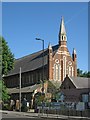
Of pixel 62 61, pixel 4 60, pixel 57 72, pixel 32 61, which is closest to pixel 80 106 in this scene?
pixel 4 60

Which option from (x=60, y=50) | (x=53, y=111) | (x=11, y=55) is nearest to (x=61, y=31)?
(x=60, y=50)

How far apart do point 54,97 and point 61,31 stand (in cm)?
2954

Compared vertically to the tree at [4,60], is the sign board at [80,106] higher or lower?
lower

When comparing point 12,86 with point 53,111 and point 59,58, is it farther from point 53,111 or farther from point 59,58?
point 53,111

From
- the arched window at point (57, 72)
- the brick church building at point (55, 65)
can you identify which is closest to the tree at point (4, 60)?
the brick church building at point (55, 65)

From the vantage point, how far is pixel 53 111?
53.8m

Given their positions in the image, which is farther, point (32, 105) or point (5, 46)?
point (32, 105)

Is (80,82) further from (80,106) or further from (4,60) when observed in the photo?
(80,106)

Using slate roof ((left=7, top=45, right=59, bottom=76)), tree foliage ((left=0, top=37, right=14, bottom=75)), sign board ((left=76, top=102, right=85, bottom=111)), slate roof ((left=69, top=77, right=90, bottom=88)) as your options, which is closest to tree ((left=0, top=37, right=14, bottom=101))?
tree foliage ((left=0, top=37, right=14, bottom=75))

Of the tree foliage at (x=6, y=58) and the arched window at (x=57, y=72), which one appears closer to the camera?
the tree foliage at (x=6, y=58)

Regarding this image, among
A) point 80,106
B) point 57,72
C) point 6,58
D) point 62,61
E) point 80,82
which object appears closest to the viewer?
point 80,106

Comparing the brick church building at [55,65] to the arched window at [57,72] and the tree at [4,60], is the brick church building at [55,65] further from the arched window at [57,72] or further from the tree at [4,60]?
the tree at [4,60]

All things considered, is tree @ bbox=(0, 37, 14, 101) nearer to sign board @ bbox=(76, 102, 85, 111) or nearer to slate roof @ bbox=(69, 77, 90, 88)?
slate roof @ bbox=(69, 77, 90, 88)

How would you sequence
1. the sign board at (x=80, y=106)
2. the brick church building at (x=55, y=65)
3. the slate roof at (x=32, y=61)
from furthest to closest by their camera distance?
the slate roof at (x=32, y=61)
the brick church building at (x=55, y=65)
the sign board at (x=80, y=106)
